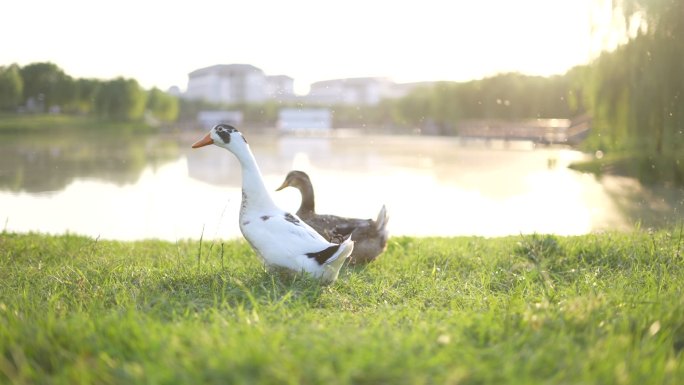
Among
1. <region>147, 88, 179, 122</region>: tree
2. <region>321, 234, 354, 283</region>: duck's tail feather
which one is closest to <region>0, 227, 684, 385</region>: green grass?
<region>321, 234, 354, 283</region>: duck's tail feather

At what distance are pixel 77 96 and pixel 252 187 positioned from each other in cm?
1484

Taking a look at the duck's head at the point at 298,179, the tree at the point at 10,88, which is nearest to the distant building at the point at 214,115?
the tree at the point at 10,88

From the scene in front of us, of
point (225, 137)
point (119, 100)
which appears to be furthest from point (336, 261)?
point (119, 100)

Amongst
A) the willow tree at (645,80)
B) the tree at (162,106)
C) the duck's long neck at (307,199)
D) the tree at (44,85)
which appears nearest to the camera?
the duck's long neck at (307,199)

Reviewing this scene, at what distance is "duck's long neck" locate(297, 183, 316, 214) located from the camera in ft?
18.8

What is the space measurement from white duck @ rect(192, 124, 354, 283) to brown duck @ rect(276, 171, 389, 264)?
1.09 metres

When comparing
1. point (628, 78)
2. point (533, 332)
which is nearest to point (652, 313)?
point (533, 332)

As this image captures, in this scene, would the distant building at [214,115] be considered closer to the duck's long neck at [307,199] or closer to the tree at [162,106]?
the tree at [162,106]

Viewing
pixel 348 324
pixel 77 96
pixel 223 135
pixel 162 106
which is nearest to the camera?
pixel 348 324

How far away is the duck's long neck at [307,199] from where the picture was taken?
5.73 metres

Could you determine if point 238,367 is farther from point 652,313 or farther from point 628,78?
point 628,78

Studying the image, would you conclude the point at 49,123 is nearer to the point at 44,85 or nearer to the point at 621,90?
the point at 44,85

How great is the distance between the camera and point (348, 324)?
3.34 m

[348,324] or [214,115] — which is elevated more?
[214,115]
